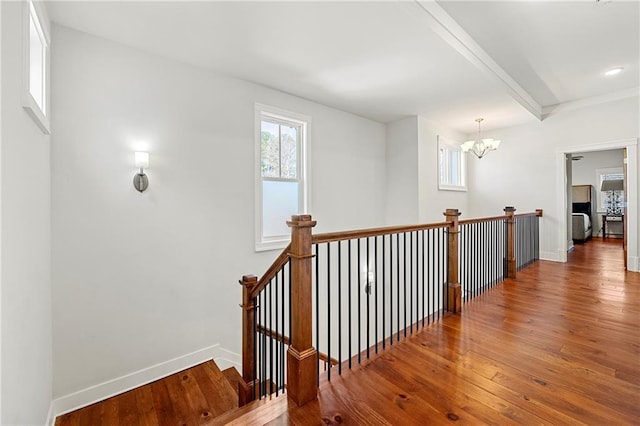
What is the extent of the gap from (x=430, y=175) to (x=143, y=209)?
449cm

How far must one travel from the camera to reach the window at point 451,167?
5652 millimetres

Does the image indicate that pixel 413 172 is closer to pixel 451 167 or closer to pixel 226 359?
pixel 451 167

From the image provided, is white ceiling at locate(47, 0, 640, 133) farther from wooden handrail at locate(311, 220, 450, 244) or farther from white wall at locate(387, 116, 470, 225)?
wooden handrail at locate(311, 220, 450, 244)

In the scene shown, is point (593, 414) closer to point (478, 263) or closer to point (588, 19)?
point (478, 263)

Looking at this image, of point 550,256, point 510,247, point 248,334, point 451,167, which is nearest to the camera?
point 248,334

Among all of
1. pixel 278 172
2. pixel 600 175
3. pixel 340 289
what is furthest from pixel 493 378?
pixel 600 175

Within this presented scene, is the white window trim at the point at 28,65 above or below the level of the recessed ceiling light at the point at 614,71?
below

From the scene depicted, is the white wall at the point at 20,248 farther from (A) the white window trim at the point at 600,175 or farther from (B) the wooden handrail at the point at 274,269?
(A) the white window trim at the point at 600,175

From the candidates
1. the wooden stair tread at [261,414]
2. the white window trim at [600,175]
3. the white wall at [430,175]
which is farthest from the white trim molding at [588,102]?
the wooden stair tread at [261,414]

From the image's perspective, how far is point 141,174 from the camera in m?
2.79

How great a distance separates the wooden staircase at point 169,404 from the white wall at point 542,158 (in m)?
5.82

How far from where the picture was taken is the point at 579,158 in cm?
845

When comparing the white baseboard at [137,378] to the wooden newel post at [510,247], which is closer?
the white baseboard at [137,378]

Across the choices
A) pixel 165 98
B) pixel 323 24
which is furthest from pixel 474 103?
pixel 165 98
